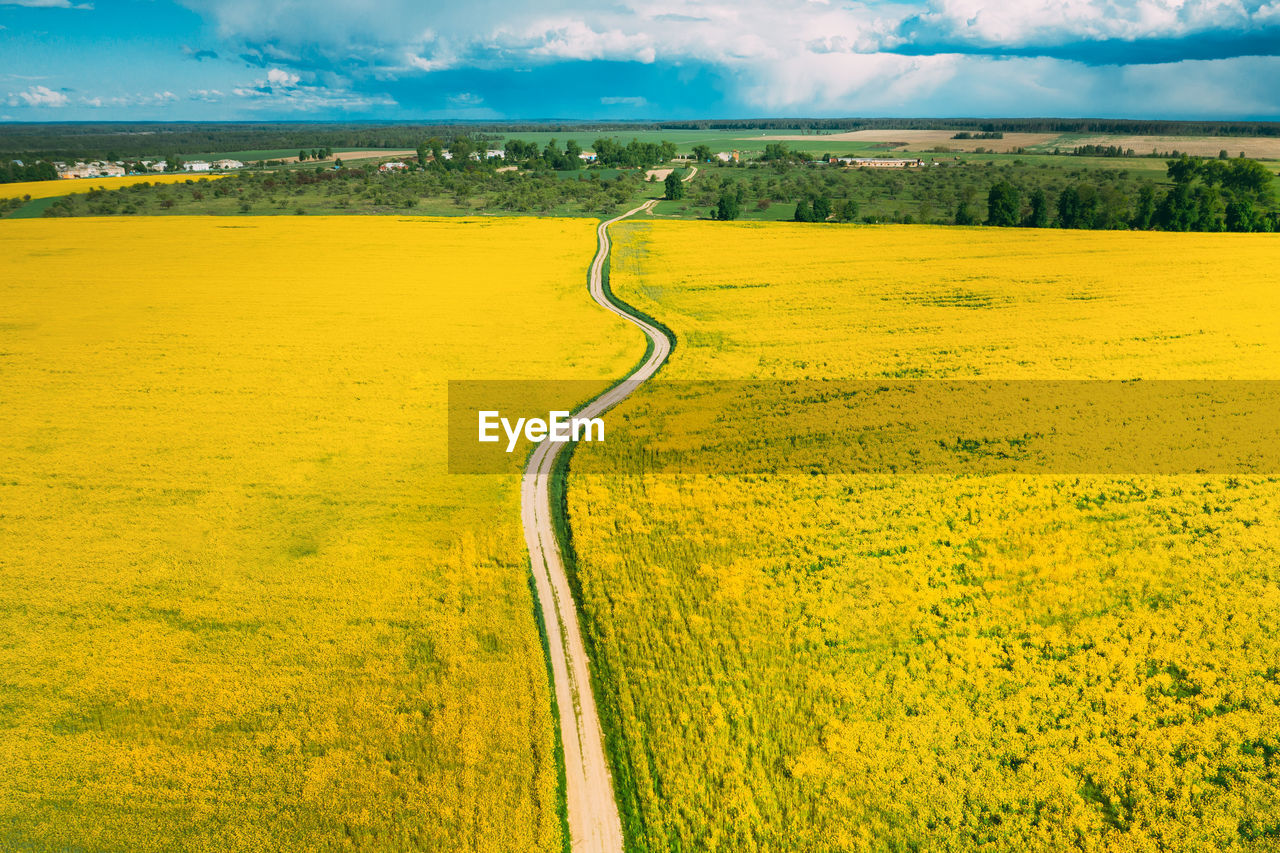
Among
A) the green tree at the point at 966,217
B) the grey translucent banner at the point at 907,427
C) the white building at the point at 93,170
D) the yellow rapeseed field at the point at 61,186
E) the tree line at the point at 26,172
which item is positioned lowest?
the grey translucent banner at the point at 907,427

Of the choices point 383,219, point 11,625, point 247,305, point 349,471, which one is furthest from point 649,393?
point 383,219

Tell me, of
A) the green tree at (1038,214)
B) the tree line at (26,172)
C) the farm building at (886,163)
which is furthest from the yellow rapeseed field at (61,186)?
the farm building at (886,163)

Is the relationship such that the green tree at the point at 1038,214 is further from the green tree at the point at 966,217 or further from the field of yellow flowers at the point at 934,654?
the field of yellow flowers at the point at 934,654

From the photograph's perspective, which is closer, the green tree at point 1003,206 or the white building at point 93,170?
the green tree at point 1003,206

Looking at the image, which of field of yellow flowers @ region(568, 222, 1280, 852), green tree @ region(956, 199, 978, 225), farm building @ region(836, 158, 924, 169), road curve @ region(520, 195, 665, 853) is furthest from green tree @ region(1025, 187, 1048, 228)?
road curve @ region(520, 195, 665, 853)

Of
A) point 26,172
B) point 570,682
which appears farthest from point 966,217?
point 26,172

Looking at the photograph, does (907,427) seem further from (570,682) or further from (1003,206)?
(1003,206)
